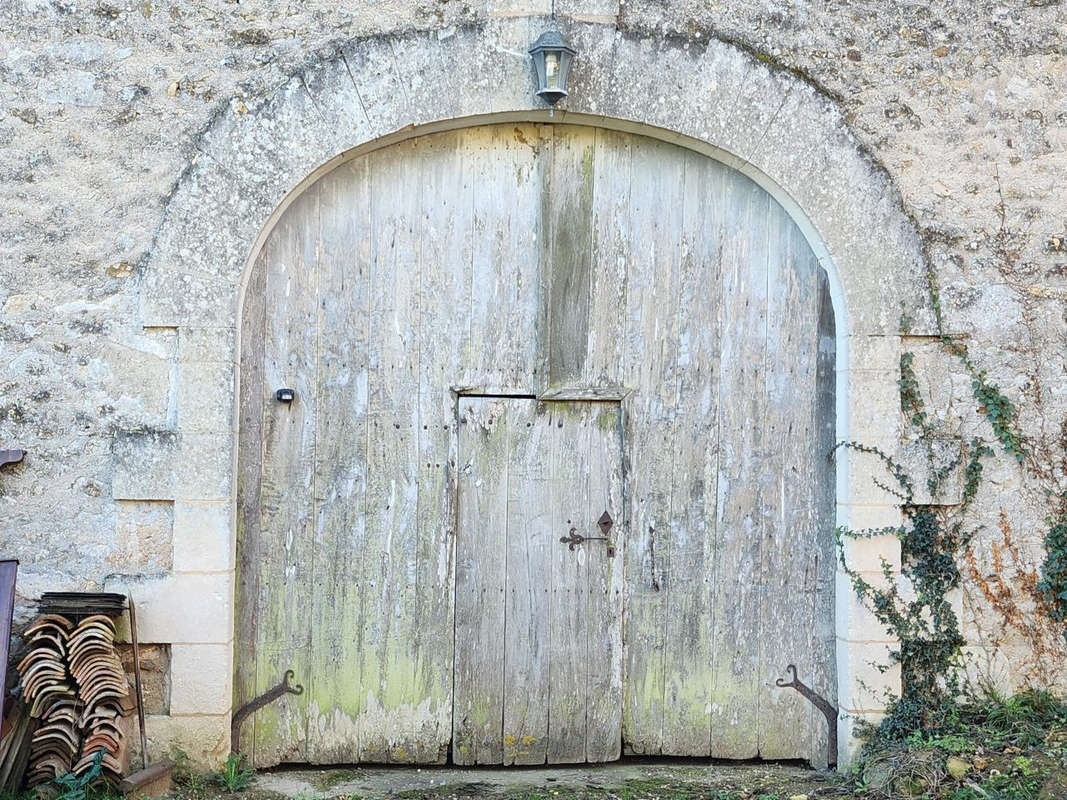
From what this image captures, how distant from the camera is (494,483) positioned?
4.11 m

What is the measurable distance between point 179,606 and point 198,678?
0.93 feet

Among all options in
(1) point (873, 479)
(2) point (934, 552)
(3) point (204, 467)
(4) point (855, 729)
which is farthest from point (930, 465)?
(3) point (204, 467)

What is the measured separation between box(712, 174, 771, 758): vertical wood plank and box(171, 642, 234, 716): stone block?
6.47 feet

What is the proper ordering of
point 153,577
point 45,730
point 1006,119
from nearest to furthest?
point 45,730, point 153,577, point 1006,119

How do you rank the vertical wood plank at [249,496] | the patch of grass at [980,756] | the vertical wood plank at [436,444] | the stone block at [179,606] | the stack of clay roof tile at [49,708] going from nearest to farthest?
the stack of clay roof tile at [49,708]
the patch of grass at [980,756]
the stone block at [179,606]
the vertical wood plank at [249,496]
the vertical wood plank at [436,444]

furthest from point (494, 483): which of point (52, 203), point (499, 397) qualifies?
point (52, 203)

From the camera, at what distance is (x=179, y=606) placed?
379 centimetres

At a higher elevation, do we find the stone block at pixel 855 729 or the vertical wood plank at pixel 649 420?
the vertical wood plank at pixel 649 420

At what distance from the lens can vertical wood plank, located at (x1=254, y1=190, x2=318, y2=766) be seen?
4.01 m

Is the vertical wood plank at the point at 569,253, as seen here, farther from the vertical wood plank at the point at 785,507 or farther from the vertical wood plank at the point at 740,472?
the vertical wood plank at the point at 785,507

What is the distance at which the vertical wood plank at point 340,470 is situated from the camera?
404 cm

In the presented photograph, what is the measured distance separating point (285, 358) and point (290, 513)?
24.4 inches

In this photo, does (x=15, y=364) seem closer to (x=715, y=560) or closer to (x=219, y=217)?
(x=219, y=217)

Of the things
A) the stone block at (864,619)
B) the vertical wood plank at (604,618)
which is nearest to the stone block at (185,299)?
the vertical wood plank at (604,618)
